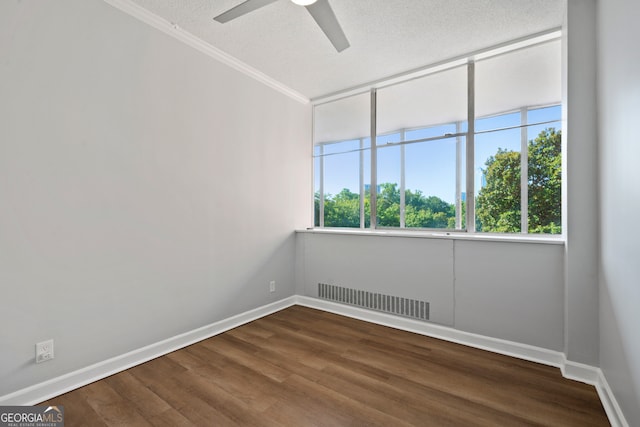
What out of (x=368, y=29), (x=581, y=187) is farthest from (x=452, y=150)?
(x=368, y=29)

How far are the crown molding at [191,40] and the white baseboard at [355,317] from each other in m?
2.54

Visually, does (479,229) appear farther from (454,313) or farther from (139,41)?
(139,41)

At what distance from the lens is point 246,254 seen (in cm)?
303

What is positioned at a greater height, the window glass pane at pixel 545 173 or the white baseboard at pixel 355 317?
the window glass pane at pixel 545 173

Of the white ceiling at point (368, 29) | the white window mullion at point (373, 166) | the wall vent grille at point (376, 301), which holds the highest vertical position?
the white ceiling at point (368, 29)

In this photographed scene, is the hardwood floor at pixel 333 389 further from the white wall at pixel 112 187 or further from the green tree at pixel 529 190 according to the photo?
the green tree at pixel 529 190

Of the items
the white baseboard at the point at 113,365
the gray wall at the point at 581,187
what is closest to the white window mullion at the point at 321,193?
the white baseboard at the point at 113,365

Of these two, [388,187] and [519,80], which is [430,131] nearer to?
[388,187]

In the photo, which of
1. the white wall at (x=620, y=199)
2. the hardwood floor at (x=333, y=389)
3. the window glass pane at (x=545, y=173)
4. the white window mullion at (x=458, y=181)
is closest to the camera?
the white wall at (x=620, y=199)

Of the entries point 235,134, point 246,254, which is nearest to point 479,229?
point 246,254

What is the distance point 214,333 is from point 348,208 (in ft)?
6.97

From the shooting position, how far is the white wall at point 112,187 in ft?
5.45

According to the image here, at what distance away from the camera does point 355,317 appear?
10.3 ft

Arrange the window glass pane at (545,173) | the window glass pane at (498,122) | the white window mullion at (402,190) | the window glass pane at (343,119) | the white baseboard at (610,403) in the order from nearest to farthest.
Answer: the white baseboard at (610,403), the window glass pane at (545,173), the window glass pane at (498,122), the white window mullion at (402,190), the window glass pane at (343,119)
